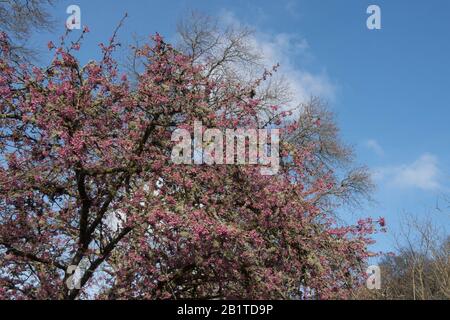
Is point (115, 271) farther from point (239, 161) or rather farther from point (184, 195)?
point (239, 161)

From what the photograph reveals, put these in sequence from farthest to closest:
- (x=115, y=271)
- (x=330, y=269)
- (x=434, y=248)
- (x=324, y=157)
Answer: (x=324, y=157) → (x=434, y=248) → (x=115, y=271) → (x=330, y=269)

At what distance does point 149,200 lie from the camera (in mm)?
6457

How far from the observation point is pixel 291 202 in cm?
624

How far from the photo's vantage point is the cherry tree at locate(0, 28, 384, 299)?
6.21m

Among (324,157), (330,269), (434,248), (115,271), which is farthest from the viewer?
(324,157)

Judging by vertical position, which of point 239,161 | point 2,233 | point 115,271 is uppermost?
point 239,161

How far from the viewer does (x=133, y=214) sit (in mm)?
6270

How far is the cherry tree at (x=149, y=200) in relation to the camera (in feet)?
20.4

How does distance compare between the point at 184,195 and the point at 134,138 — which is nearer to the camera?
the point at 184,195

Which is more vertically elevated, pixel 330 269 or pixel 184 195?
pixel 184 195

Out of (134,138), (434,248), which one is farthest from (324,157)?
(134,138)
